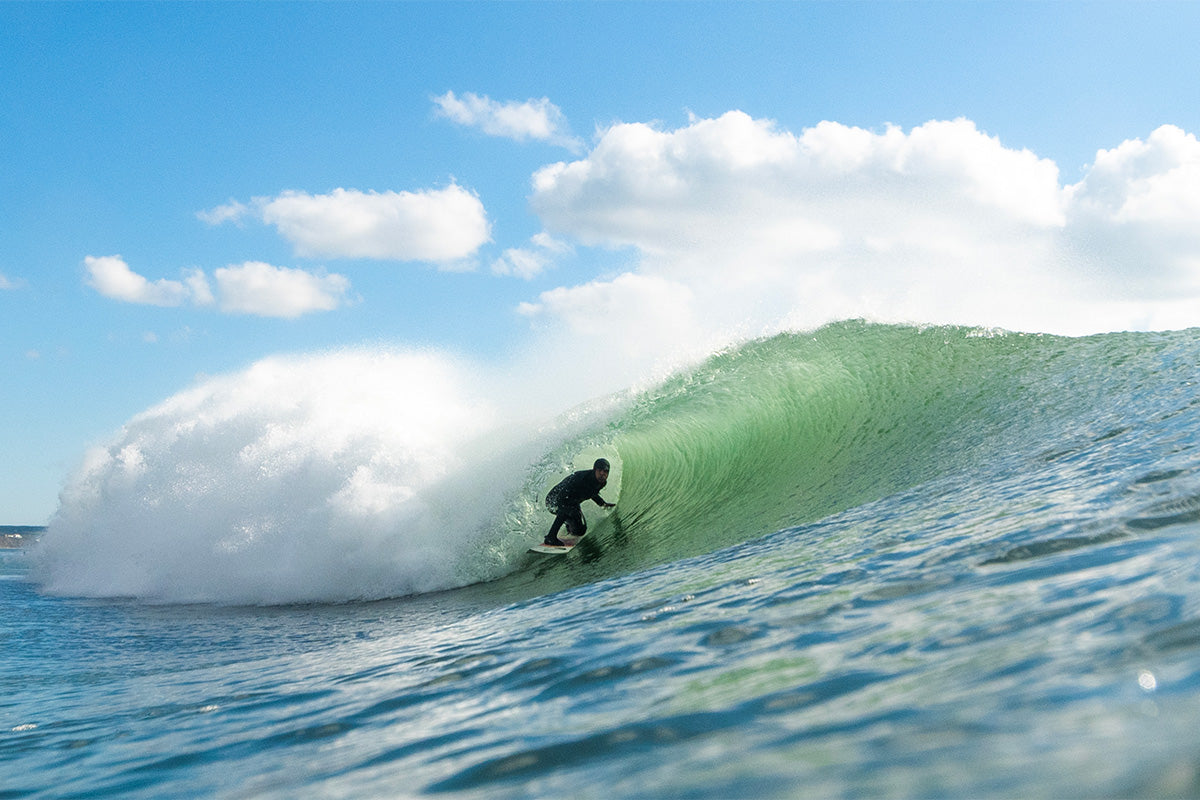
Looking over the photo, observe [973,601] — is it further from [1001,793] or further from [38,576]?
[38,576]

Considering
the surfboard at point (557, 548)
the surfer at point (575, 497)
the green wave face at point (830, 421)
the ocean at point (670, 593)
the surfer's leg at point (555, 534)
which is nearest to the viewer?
the ocean at point (670, 593)

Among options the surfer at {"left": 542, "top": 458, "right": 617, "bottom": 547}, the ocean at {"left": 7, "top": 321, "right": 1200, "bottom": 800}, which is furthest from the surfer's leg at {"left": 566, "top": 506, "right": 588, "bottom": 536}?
the ocean at {"left": 7, "top": 321, "right": 1200, "bottom": 800}

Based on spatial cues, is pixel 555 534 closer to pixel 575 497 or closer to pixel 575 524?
pixel 575 524

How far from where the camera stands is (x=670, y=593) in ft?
14.9

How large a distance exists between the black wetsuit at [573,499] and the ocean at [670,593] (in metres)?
0.24

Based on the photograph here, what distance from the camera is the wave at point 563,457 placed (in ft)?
26.2

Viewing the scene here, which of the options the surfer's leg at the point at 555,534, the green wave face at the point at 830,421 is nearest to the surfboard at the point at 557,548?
the surfer's leg at the point at 555,534

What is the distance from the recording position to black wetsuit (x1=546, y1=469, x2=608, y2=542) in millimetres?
8906

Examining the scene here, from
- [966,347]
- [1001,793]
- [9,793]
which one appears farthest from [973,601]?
[966,347]

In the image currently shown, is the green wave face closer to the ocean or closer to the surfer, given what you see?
the ocean

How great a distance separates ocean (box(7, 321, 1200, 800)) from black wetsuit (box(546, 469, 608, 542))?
242mm

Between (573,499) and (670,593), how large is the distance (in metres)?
4.53

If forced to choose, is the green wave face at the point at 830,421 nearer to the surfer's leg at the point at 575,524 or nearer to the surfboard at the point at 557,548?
the surfer's leg at the point at 575,524

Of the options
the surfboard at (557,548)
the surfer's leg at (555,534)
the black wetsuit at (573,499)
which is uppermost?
the black wetsuit at (573,499)
